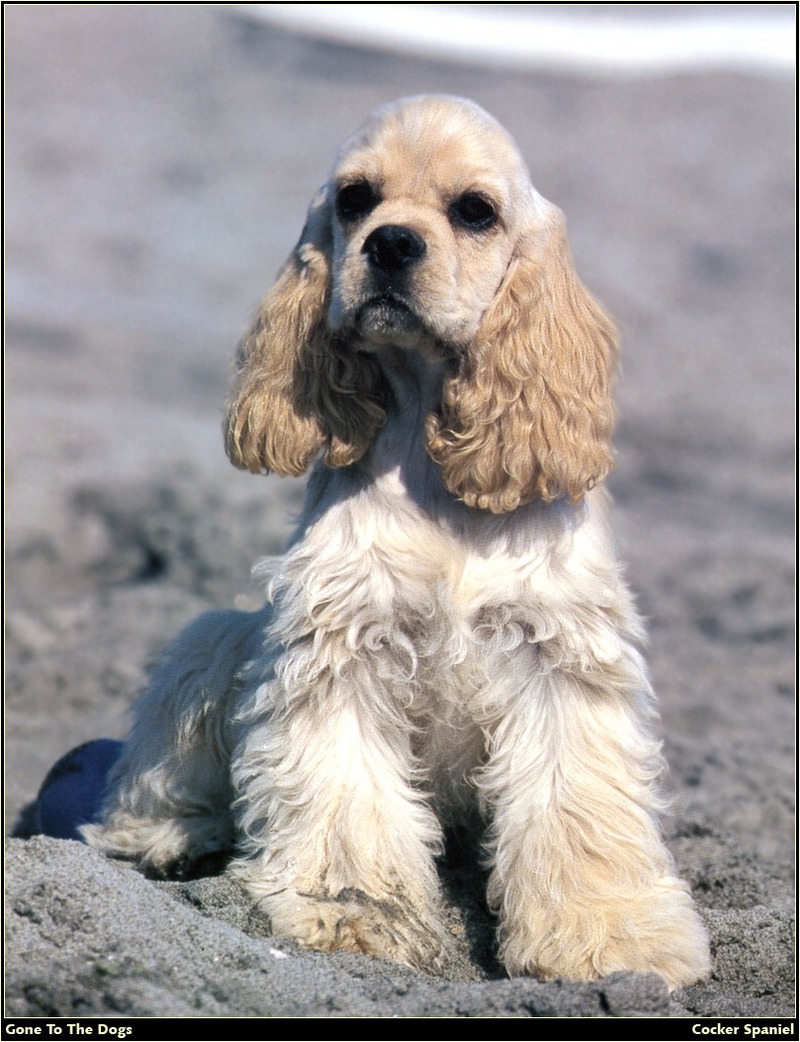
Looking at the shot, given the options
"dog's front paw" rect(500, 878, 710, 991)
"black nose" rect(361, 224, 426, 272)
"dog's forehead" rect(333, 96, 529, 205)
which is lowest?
"dog's front paw" rect(500, 878, 710, 991)

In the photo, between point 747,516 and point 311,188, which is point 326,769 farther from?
point 311,188

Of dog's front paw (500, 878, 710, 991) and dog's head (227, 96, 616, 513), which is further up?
dog's head (227, 96, 616, 513)

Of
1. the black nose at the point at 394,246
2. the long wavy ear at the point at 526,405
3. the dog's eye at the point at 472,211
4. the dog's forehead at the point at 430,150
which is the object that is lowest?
the long wavy ear at the point at 526,405

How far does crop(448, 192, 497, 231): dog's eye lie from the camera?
14.8 ft

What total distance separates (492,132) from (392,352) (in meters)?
0.79

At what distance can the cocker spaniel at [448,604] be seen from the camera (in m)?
4.46

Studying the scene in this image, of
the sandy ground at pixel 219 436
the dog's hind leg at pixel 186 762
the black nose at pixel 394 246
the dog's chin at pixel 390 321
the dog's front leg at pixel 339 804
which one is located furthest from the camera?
the dog's hind leg at pixel 186 762

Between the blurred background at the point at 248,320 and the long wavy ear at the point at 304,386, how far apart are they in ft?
3.97

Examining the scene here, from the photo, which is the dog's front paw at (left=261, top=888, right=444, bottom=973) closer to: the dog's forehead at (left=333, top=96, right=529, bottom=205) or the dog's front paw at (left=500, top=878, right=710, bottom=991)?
the dog's front paw at (left=500, top=878, right=710, bottom=991)

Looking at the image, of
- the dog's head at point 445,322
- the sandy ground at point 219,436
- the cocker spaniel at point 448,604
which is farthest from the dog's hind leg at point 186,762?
the dog's head at point 445,322

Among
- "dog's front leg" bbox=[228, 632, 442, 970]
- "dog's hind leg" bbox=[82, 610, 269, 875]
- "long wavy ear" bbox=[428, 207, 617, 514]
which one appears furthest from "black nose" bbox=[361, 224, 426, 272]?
"dog's hind leg" bbox=[82, 610, 269, 875]

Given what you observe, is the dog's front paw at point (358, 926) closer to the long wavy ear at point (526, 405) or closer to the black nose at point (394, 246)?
the long wavy ear at point (526, 405)

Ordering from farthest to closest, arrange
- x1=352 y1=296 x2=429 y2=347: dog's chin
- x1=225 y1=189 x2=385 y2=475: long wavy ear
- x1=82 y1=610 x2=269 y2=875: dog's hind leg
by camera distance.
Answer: x1=82 y1=610 x2=269 y2=875: dog's hind leg, x1=225 y1=189 x2=385 y2=475: long wavy ear, x1=352 y1=296 x2=429 y2=347: dog's chin

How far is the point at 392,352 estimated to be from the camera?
15.7ft
